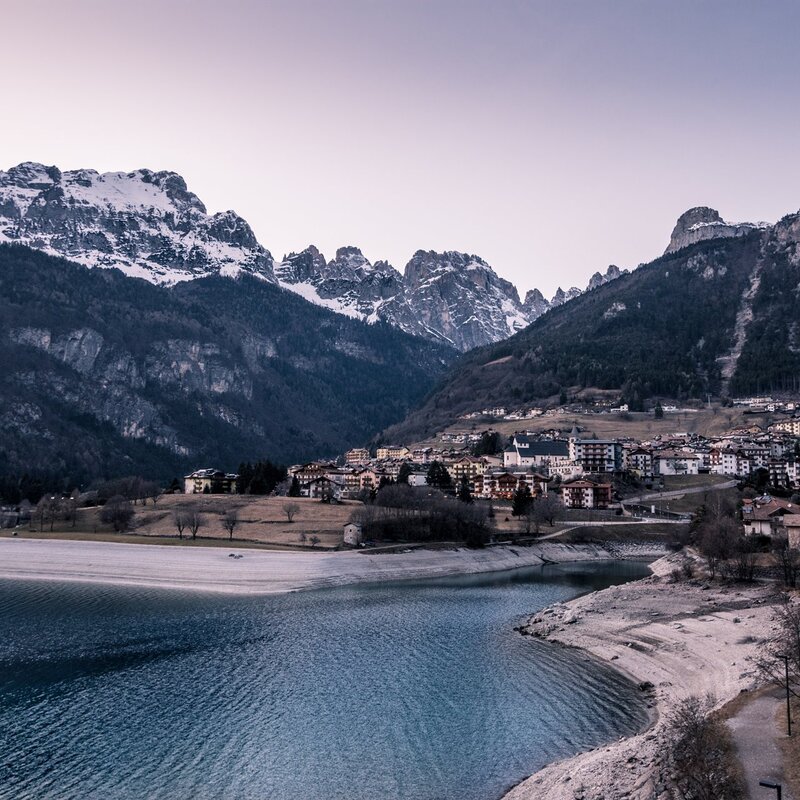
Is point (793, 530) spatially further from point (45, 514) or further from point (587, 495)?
point (45, 514)

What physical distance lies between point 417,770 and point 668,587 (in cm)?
4061

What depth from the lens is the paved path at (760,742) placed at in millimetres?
23094

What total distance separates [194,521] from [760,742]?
8533cm

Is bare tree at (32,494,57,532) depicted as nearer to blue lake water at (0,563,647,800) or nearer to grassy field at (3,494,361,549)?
grassy field at (3,494,361,549)

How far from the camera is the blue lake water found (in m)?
31.3

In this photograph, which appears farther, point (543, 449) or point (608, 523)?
point (543, 449)

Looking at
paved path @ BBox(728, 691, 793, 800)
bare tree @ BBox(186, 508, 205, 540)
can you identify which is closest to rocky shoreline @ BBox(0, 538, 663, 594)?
bare tree @ BBox(186, 508, 205, 540)

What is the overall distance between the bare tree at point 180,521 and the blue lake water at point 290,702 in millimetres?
33965

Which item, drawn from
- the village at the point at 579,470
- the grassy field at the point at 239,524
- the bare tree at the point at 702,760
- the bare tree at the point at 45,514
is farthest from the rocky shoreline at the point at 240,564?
the bare tree at the point at 702,760

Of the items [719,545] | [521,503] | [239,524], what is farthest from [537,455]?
[719,545]

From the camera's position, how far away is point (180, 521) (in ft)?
339

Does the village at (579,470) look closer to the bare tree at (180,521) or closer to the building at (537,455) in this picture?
the building at (537,455)

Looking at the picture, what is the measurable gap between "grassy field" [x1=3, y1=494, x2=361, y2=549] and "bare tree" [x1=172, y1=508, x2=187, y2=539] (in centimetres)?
66

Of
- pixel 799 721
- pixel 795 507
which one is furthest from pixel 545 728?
pixel 795 507
